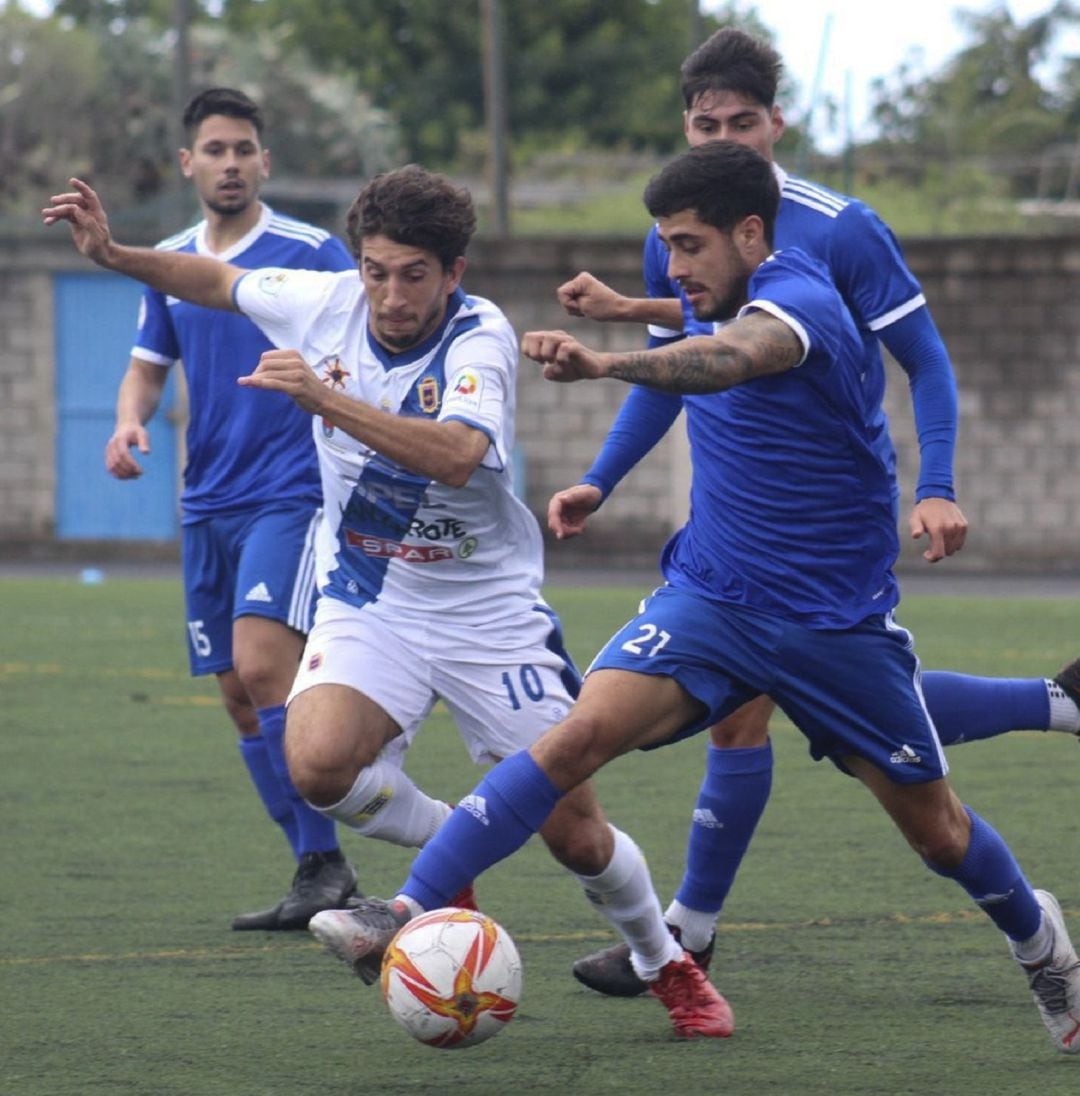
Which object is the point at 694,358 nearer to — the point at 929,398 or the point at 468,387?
the point at 468,387

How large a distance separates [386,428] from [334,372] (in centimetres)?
49

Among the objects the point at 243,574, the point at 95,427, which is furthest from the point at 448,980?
the point at 95,427

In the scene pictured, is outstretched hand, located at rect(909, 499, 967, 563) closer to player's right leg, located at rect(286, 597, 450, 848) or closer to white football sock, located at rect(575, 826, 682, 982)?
white football sock, located at rect(575, 826, 682, 982)

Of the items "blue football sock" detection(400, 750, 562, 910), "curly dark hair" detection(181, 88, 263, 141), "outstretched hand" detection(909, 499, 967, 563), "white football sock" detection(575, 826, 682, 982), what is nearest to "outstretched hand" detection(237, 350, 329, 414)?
"blue football sock" detection(400, 750, 562, 910)

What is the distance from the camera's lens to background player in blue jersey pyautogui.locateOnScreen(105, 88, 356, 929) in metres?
6.46

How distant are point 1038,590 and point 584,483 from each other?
1339 cm

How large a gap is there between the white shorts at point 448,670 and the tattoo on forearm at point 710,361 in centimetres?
111

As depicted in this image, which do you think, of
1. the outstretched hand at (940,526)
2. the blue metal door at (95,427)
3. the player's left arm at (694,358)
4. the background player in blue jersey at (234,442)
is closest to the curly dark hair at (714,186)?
the player's left arm at (694,358)

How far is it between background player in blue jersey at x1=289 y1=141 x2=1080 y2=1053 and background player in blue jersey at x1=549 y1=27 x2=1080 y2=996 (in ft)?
1.31

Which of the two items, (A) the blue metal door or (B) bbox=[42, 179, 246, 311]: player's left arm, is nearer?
(B) bbox=[42, 179, 246, 311]: player's left arm

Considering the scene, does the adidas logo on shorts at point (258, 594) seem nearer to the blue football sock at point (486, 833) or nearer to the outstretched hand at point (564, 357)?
the blue football sock at point (486, 833)

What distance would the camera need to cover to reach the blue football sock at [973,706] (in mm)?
5477

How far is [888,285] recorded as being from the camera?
5.29 m

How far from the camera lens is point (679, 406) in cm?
566
